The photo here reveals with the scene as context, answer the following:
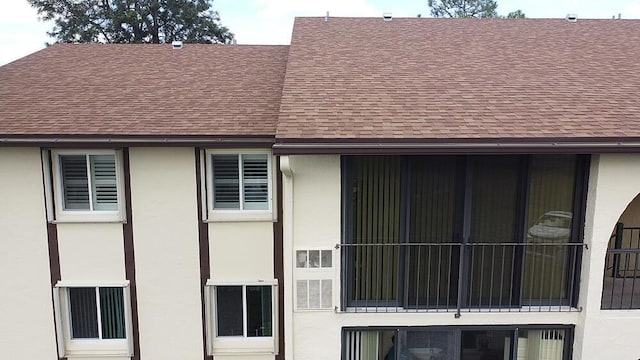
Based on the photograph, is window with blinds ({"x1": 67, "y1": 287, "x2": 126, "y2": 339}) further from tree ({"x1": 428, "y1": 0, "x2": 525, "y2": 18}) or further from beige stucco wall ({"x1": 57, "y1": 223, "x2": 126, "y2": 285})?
tree ({"x1": 428, "y1": 0, "x2": 525, "y2": 18})

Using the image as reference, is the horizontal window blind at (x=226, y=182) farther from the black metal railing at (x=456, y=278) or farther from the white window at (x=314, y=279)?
the black metal railing at (x=456, y=278)

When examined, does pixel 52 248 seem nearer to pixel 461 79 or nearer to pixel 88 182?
pixel 88 182

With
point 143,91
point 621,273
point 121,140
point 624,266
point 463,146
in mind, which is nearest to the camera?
point 463,146

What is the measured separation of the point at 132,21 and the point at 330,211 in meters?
22.2

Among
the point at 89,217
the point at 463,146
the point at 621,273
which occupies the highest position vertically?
the point at 463,146

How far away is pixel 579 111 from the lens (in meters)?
6.34

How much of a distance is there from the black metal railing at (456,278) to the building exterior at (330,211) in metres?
0.03

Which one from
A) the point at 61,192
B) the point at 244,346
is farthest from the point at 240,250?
the point at 61,192

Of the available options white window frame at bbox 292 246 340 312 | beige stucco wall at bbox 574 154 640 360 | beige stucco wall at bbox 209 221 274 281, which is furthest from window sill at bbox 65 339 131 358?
beige stucco wall at bbox 574 154 640 360

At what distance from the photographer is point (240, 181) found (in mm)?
7230

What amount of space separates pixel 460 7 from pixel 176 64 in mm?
26002

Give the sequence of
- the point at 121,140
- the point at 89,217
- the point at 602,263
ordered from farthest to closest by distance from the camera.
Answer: the point at 89,217, the point at 121,140, the point at 602,263

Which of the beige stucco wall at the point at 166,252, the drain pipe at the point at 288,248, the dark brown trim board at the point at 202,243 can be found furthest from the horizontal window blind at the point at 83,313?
the drain pipe at the point at 288,248

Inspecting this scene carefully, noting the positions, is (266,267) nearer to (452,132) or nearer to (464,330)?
(464,330)
